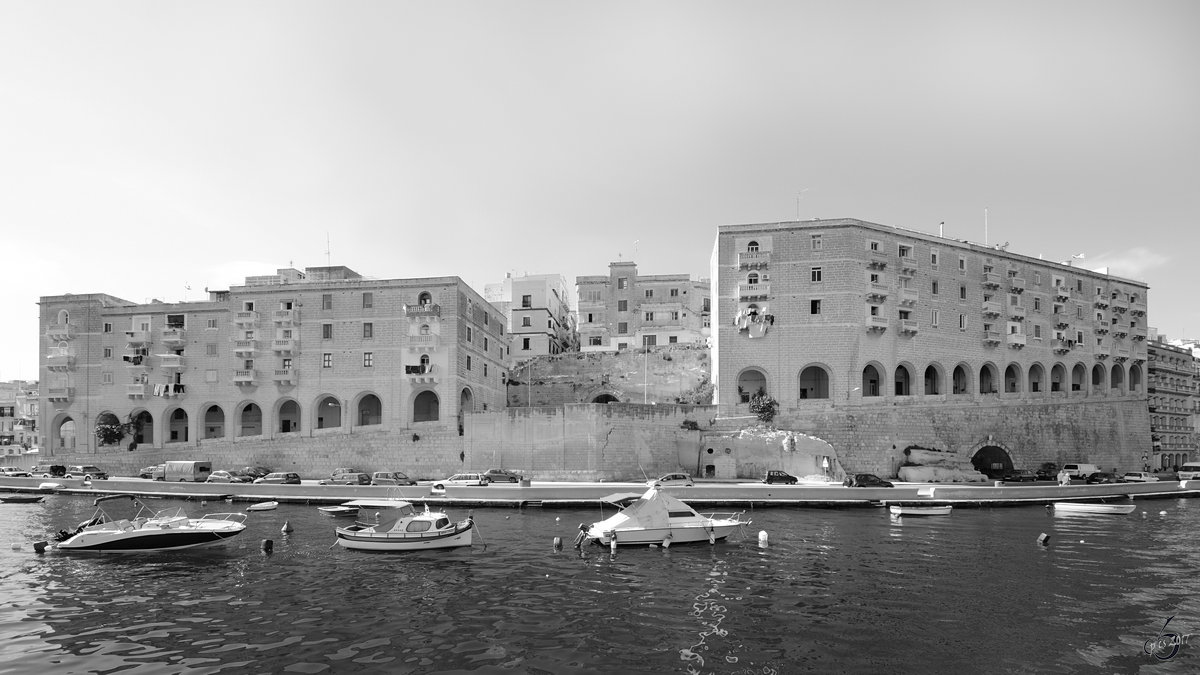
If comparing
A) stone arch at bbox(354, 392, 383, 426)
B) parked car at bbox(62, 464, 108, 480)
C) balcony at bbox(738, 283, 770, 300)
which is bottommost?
A: parked car at bbox(62, 464, 108, 480)

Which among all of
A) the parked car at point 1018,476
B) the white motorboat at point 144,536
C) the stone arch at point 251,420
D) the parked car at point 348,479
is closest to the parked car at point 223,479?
the parked car at point 348,479

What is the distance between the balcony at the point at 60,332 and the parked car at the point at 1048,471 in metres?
92.5

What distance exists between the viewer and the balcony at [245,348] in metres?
63.0

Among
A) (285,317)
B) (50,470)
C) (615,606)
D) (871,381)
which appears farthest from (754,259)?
(50,470)

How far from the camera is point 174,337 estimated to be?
65.4 m

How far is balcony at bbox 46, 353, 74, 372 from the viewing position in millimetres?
67438

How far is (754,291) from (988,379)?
97.6 feet

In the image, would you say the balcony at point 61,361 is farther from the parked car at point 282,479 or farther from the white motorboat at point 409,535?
the white motorboat at point 409,535

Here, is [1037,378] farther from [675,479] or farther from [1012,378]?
[675,479]

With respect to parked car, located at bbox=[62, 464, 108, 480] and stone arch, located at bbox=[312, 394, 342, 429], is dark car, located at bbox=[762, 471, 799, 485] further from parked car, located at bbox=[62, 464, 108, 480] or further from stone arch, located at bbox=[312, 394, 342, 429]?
parked car, located at bbox=[62, 464, 108, 480]

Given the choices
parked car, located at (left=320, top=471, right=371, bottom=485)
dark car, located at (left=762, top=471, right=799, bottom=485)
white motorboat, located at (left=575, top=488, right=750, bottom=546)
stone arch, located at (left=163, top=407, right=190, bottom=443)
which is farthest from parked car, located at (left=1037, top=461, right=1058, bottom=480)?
stone arch, located at (left=163, top=407, right=190, bottom=443)

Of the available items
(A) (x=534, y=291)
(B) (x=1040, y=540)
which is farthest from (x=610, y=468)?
(A) (x=534, y=291)

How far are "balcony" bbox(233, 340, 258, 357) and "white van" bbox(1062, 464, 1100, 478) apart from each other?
243 feet

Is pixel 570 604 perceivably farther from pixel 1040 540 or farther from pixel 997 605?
pixel 1040 540
